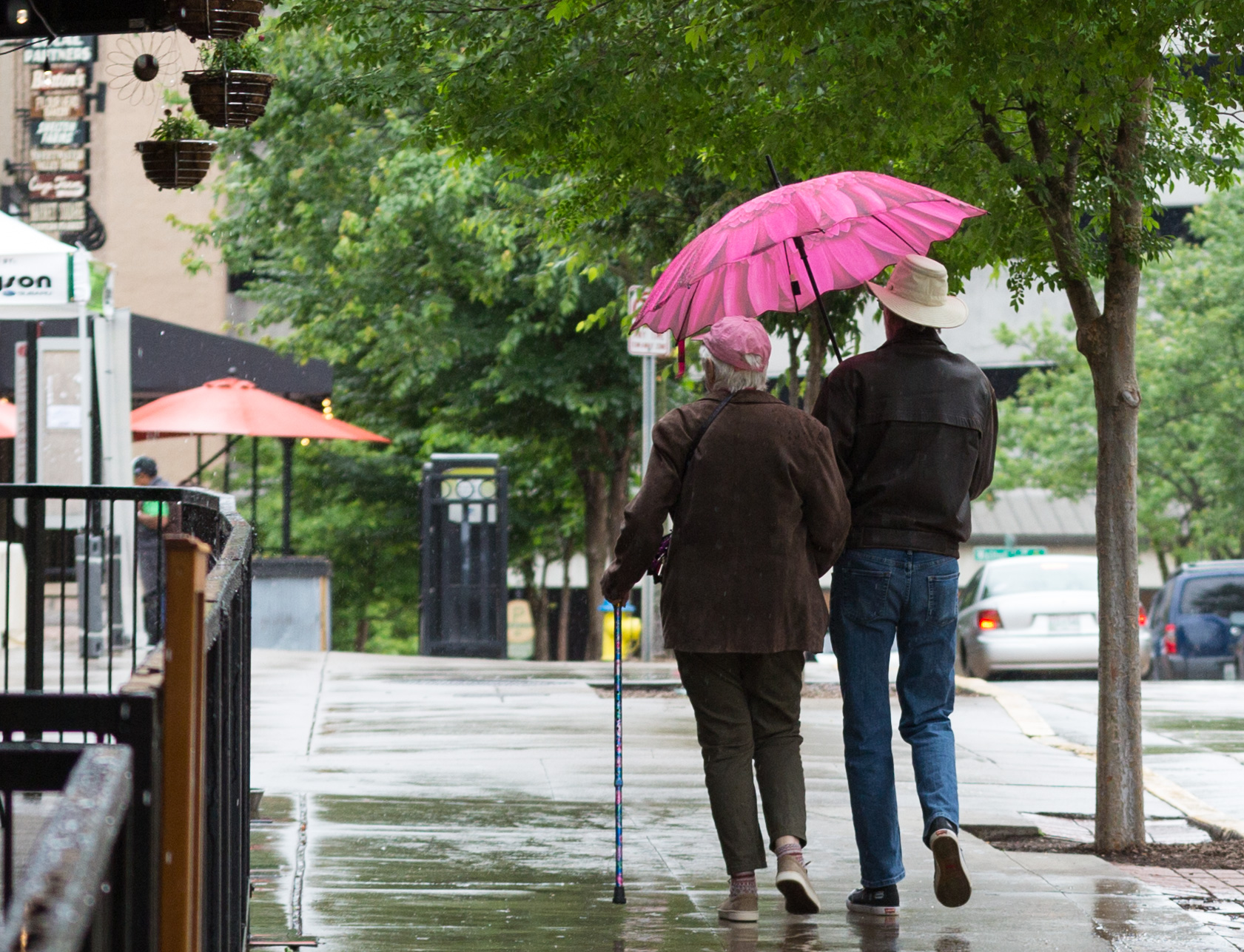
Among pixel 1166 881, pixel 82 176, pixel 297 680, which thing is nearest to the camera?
pixel 1166 881

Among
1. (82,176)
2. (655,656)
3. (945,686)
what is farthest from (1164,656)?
(945,686)

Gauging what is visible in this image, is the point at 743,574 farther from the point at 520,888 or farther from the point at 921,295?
the point at 520,888

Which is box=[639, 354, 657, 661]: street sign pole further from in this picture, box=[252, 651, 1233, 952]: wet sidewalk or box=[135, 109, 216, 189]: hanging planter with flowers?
box=[135, 109, 216, 189]: hanging planter with flowers

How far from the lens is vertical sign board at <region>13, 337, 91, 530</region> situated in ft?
46.2

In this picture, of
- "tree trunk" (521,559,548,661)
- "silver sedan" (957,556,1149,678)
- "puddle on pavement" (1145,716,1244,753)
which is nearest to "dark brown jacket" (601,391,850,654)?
"puddle on pavement" (1145,716,1244,753)

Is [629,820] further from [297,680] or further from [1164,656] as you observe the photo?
[1164,656]

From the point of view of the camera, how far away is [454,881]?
588cm

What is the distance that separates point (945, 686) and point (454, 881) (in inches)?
71.0

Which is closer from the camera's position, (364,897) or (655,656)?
(364,897)

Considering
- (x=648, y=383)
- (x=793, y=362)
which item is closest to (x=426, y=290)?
(x=648, y=383)

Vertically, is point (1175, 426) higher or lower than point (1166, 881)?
higher

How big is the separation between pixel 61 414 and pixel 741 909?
10404 mm

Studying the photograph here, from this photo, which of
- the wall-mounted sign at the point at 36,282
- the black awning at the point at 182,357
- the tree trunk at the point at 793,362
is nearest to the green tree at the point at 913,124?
the wall-mounted sign at the point at 36,282

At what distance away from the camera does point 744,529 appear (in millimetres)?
5297
